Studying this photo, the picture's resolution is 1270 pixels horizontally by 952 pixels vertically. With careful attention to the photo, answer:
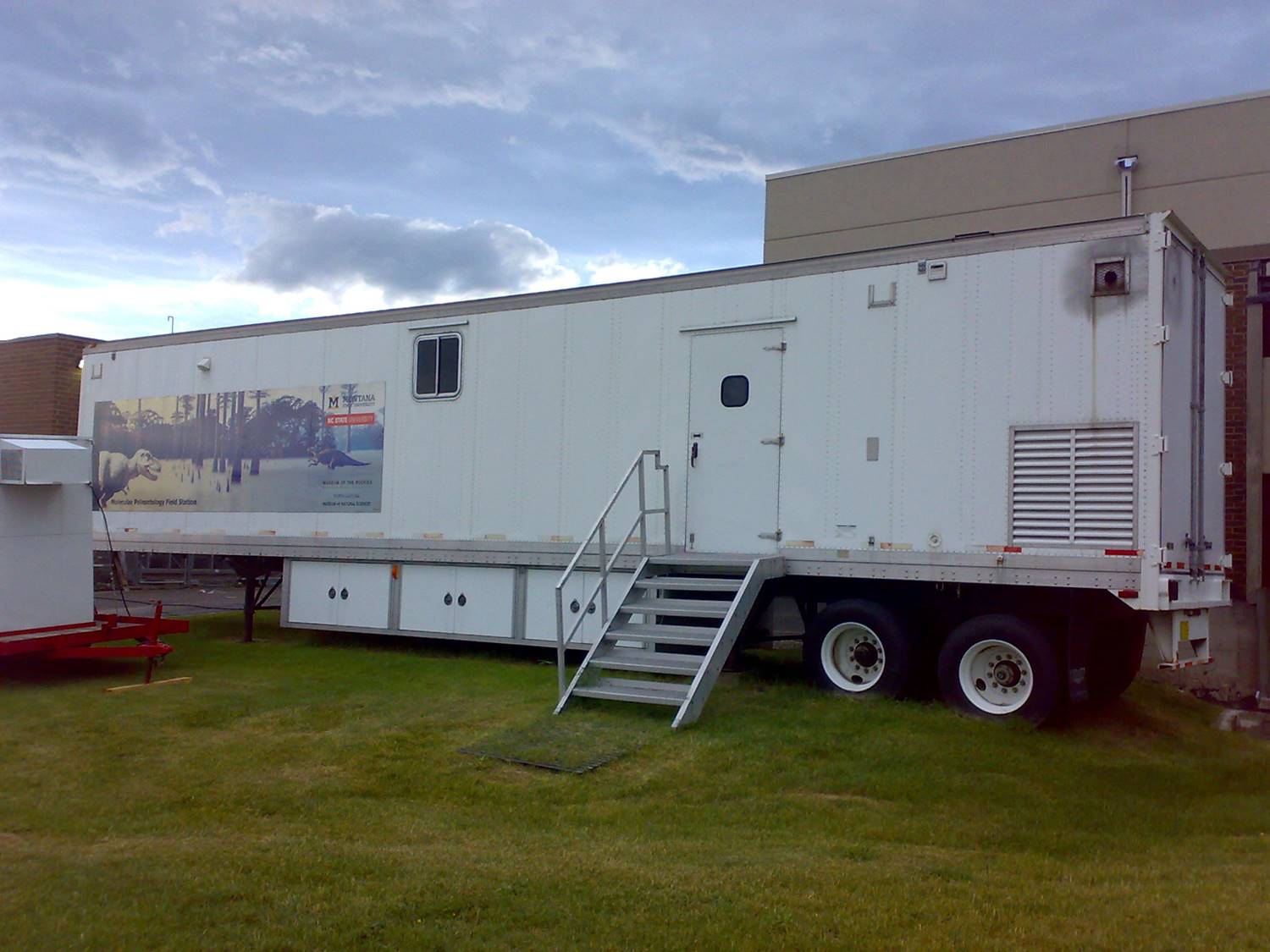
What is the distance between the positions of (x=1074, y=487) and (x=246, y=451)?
9337 mm

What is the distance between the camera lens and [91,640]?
405 inches

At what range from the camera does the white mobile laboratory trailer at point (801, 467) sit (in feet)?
26.6

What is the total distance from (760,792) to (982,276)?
4.49m

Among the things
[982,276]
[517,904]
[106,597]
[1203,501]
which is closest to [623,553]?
[982,276]

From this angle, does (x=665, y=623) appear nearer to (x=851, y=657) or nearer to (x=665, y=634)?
(x=665, y=634)

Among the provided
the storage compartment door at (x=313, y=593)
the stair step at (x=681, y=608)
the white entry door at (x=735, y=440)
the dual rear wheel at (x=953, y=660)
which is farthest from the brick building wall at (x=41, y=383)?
the dual rear wheel at (x=953, y=660)

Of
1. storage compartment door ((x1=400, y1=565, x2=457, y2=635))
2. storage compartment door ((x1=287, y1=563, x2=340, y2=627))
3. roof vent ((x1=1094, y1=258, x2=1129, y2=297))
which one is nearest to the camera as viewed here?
roof vent ((x1=1094, y1=258, x2=1129, y2=297))

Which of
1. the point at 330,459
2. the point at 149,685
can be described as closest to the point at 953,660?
the point at 149,685

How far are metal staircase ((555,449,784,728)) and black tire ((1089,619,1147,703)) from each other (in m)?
2.74

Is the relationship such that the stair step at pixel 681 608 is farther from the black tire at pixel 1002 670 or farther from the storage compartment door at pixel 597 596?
the black tire at pixel 1002 670

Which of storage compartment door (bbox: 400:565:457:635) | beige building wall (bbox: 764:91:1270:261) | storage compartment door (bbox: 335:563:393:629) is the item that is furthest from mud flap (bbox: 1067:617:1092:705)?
→ storage compartment door (bbox: 335:563:393:629)

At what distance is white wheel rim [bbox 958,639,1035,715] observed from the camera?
831cm

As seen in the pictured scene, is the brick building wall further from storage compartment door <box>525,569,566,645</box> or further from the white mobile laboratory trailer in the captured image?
storage compartment door <box>525,569,566,645</box>

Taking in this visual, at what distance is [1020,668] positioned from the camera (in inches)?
329
